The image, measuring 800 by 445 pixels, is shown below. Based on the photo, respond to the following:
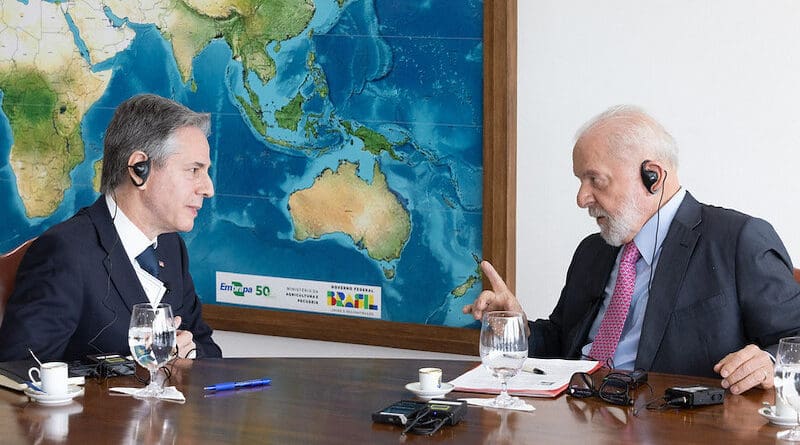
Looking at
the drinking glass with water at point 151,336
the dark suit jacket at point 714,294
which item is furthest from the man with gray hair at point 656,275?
the drinking glass with water at point 151,336

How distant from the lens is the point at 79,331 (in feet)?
9.40

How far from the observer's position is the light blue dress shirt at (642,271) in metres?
2.97

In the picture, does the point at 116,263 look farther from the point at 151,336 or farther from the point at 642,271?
the point at 642,271

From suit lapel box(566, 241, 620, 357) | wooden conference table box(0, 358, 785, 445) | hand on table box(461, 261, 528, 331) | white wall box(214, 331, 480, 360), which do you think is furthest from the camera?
white wall box(214, 331, 480, 360)

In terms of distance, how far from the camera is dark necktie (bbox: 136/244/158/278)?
3068 mm

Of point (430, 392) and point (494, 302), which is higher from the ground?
point (494, 302)

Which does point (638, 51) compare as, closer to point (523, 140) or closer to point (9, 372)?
point (523, 140)

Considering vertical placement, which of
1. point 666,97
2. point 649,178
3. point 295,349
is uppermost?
point 666,97

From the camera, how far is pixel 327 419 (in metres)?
2.16

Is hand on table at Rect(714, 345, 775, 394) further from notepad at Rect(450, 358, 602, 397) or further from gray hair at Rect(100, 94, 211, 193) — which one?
gray hair at Rect(100, 94, 211, 193)

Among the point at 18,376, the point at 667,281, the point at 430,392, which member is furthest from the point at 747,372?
the point at 18,376

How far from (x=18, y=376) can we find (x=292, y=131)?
181 cm

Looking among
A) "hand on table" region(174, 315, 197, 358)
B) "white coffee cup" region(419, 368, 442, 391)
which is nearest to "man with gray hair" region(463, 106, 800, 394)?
"white coffee cup" region(419, 368, 442, 391)

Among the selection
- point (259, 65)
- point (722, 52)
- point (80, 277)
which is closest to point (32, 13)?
point (259, 65)
